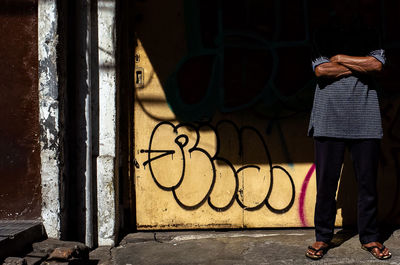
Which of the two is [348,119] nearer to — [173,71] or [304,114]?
[304,114]

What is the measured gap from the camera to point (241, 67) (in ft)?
14.0

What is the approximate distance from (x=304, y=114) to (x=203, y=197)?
3.69 feet

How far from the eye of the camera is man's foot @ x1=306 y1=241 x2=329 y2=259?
137 inches

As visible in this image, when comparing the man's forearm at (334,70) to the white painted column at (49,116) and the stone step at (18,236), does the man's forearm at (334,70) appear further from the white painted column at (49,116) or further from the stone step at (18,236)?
the stone step at (18,236)

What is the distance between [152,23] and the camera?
4246 mm

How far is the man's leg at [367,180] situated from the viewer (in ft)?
11.5

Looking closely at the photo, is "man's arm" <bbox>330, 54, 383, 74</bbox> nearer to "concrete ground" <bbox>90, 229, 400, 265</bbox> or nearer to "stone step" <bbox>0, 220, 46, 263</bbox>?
"concrete ground" <bbox>90, 229, 400, 265</bbox>

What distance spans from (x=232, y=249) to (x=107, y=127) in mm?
1375

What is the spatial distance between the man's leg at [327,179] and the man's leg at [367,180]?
123 mm

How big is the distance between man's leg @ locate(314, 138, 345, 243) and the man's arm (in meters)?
0.51

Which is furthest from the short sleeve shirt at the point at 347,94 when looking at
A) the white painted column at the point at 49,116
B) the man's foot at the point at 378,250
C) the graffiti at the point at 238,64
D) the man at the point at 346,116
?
the white painted column at the point at 49,116

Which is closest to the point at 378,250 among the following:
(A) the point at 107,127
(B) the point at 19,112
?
(A) the point at 107,127

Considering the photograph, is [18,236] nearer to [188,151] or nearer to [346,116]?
[188,151]

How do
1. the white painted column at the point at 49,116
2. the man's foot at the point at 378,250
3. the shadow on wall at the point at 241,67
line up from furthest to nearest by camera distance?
the shadow on wall at the point at 241,67
the white painted column at the point at 49,116
the man's foot at the point at 378,250
